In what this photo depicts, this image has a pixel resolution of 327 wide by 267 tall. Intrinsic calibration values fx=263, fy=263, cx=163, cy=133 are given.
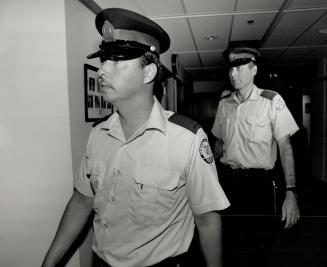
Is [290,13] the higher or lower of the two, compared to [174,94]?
higher

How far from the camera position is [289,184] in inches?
48.9

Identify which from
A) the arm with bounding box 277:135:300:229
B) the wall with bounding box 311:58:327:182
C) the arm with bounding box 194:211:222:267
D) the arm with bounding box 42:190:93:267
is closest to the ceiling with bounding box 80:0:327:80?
the wall with bounding box 311:58:327:182

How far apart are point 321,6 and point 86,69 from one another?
109 centimetres

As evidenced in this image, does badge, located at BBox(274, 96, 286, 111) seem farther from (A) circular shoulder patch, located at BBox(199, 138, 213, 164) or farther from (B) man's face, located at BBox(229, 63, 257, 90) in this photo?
(A) circular shoulder patch, located at BBox(199, 138, 213, 164)

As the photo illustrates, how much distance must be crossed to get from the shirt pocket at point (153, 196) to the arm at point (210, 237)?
0.41 feet

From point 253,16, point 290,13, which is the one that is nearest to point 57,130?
point 253,16

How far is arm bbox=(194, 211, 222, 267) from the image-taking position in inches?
36.4

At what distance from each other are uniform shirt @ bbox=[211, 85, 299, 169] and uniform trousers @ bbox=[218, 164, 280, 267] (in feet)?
0.21

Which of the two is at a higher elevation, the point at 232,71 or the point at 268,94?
the point at 232,71

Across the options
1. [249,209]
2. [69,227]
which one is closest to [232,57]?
[249,209]

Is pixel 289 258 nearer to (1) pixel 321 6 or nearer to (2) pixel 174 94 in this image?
(2) pixel 174 94

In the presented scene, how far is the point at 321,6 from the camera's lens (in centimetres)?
104

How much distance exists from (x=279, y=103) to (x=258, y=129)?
233 millimetres

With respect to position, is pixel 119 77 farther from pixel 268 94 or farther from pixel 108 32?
pixel 268 94
